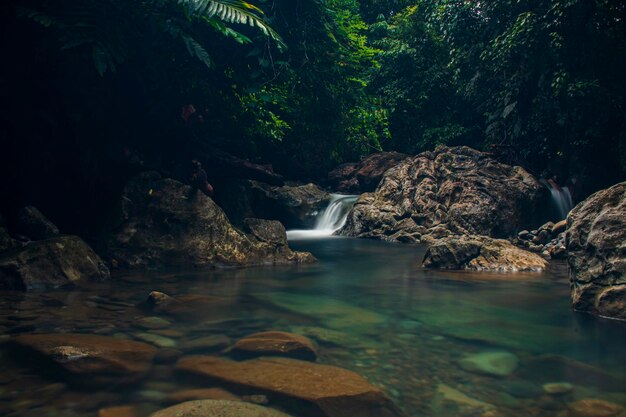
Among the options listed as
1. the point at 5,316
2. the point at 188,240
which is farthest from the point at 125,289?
the point at 188,240

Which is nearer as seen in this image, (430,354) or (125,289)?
(430,354)

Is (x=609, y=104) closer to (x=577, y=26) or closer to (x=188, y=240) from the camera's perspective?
(x=577, y=26)

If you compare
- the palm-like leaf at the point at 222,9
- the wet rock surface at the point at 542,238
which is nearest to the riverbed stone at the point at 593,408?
the palm-like leaf at the point at 222,9

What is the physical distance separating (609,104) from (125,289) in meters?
14.3

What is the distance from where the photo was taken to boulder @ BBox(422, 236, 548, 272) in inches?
323

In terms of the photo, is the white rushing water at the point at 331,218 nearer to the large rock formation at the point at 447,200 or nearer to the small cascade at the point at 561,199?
the large rock formation at the point at 447,200

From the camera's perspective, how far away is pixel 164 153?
8641 millimetres

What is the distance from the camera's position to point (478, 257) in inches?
329

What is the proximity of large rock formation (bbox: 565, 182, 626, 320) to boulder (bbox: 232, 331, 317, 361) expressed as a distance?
3.24 metres

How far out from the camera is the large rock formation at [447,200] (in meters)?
14.1

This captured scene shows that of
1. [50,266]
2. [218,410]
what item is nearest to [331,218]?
[50,266]

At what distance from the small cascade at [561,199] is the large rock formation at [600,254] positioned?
10.4 m

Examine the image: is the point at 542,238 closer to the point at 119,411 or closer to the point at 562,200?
the point at 562,200

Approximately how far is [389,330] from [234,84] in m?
6.03
